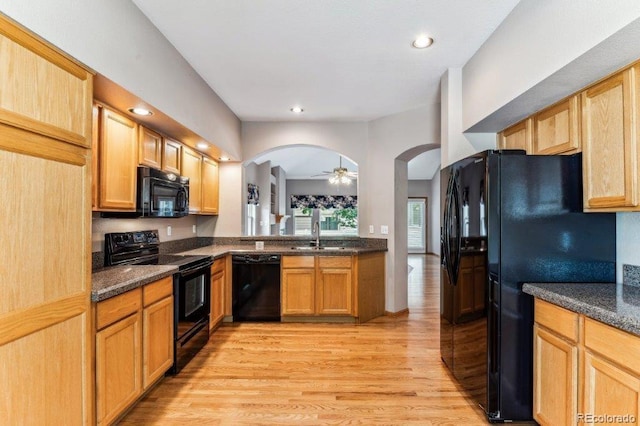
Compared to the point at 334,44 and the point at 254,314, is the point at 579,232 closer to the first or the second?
the point at 334,44

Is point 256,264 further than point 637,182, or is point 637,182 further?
point 256,264

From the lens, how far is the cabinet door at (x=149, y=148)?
2.68 m

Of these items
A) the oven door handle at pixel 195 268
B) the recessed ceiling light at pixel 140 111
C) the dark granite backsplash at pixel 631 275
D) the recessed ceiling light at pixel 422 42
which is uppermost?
the recessed ceiling light at pixel 422 42

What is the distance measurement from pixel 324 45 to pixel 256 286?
8.91 ft

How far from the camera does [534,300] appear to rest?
201 centimetres

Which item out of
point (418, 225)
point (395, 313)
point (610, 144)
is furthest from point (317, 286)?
point (418, 225)

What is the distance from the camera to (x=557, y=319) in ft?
5.86

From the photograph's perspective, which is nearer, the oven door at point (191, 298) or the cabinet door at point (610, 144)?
the cabinet door at point (610, 144)

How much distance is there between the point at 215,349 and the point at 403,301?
240 centimetres

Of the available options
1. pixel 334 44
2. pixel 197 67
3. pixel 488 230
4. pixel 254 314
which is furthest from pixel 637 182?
pixel 254 314

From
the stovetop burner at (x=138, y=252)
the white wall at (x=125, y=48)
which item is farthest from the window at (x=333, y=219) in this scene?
the white wall at (x=125, y=48)

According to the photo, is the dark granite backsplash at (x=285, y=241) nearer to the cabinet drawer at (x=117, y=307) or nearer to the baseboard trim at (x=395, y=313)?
the baseboard trim at (x=395, y=313)

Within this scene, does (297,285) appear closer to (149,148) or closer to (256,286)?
(256,286)

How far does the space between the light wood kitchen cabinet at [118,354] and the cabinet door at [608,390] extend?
2.42 metres
